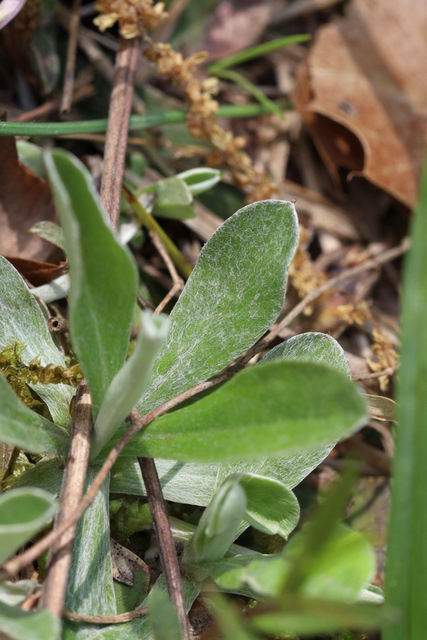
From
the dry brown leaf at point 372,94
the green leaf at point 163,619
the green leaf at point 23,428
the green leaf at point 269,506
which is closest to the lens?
the green leaf at point 163,619

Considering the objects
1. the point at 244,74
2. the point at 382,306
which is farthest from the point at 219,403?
the point at 244,74

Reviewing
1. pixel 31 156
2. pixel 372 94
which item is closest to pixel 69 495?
pixel 31 156

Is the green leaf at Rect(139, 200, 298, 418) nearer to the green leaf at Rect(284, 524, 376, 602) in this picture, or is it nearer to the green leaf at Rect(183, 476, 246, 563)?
the green leaf at Rect(183, 476, 246, 563)

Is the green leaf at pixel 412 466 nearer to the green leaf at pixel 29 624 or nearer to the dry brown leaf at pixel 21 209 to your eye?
the green leaf at pixel 29 624

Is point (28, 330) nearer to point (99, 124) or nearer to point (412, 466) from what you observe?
point (99, 124)

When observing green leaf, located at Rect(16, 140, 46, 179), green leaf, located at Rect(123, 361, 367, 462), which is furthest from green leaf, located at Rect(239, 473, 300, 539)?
green leaf, located at Rect(16, 140, 46, 179)

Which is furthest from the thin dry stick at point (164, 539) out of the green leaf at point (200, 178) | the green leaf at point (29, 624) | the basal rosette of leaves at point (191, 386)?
the green leaf at point (200, 178)

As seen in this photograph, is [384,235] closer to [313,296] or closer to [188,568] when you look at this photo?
[313,296]

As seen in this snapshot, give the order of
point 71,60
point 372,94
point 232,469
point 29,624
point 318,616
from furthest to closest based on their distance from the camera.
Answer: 1. point 372,94
2. point 71,60
3. point 232,469
4. point 29,624
5. point 318,616
